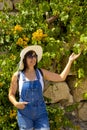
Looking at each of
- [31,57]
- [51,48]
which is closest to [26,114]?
[31,57]

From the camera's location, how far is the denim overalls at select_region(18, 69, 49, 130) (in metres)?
3.68

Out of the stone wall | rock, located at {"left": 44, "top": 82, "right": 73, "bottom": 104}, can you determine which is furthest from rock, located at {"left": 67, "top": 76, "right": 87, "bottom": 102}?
the stone wall

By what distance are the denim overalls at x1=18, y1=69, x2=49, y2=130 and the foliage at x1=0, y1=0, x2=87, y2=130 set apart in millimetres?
765

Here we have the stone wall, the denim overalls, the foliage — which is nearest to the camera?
the denim overalls

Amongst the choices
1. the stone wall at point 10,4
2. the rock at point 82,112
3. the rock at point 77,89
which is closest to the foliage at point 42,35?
the stone wall at point 10,4

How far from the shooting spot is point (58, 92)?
→ 212 inches

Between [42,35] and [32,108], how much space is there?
1126 mm

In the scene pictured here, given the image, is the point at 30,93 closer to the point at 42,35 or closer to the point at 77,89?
the point at 42,35

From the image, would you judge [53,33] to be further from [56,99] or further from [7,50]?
[56,99]

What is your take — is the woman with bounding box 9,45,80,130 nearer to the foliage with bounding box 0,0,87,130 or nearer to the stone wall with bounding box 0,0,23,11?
the foliage with bounding box 0,0,87,130

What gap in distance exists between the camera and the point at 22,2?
5195 mm

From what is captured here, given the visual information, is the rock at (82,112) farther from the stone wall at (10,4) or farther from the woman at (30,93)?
the woman at (30,93)

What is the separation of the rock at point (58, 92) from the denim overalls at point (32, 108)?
5.31 ft

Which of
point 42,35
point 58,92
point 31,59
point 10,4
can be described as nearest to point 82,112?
point 58,92
